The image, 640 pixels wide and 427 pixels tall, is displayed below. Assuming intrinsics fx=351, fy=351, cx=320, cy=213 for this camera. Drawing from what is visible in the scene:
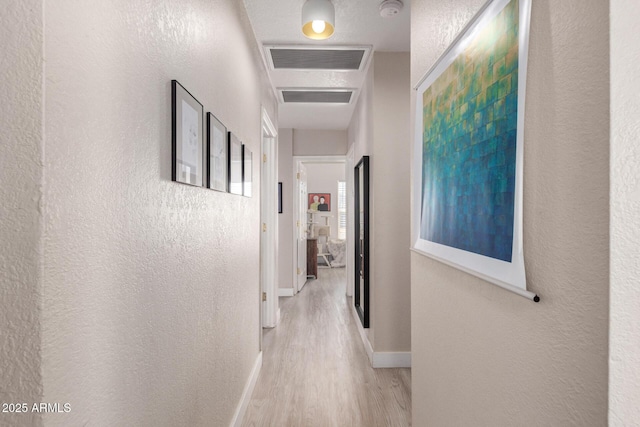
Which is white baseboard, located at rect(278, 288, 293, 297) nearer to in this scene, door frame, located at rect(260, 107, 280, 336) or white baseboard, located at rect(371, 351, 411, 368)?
door frame, located at rect(260, 107, 280, 336)

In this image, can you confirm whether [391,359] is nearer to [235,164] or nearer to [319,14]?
[235,164]

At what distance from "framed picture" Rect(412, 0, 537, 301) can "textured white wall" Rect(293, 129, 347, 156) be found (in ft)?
12.7

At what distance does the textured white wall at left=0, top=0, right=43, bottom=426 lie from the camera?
22.0 inches

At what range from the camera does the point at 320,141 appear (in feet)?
17.4

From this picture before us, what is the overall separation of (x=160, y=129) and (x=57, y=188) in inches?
17.9

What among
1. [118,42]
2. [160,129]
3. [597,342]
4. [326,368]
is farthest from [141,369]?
[326,368]

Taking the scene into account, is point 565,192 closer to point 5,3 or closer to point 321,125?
point 5,3

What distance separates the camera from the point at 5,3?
21.9 inches

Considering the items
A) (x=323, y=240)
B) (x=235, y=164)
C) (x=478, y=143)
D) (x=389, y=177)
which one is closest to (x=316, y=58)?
(x=389, y=177)

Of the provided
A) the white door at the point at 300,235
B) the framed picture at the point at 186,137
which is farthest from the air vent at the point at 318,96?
the framed picture at the point at 186,137

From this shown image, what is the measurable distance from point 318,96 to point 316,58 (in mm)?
928

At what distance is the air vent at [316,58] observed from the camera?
2.70m

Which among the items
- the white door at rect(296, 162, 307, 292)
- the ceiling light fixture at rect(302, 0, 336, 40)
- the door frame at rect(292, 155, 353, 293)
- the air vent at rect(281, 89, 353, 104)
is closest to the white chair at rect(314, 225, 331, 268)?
the white door at rect(296, 162, 307, 292)

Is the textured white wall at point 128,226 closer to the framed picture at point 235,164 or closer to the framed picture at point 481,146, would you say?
the framed picture at point 235,164
